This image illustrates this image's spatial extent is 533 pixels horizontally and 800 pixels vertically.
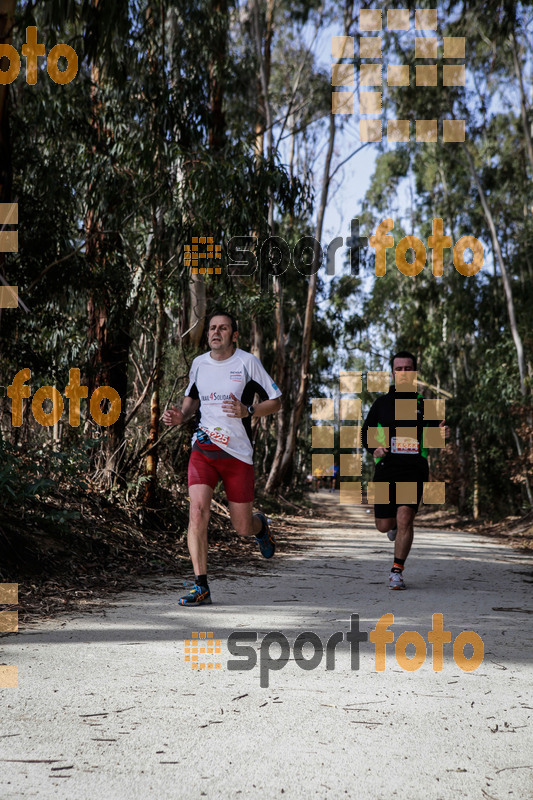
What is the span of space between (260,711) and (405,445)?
13.0 feet

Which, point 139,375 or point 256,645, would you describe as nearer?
point 256,645

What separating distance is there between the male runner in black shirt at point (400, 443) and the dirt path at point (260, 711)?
133cm

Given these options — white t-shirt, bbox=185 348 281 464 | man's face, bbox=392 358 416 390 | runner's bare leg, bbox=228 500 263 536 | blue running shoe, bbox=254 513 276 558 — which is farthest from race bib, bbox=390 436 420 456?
white t-shirt, bbox=185 348 281 464

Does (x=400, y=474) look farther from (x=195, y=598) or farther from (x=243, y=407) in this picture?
(x=195, y=598)

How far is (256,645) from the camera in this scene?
4.19m

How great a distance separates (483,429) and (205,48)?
11.6 metres

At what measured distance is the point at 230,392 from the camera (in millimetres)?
5539

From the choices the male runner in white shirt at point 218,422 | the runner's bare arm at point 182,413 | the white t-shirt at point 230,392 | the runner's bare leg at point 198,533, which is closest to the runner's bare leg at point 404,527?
the male runner in white shirt at point 218,422

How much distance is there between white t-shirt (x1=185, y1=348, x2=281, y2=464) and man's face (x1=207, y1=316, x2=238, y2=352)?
111mm

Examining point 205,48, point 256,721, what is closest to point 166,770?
point 256,721

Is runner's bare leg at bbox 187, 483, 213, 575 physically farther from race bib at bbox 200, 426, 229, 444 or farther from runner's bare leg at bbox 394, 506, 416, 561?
runner's bare leg at bbox 394, 506, 416, 561

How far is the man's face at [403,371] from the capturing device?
6672 mm

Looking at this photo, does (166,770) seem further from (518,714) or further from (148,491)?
(148,491)

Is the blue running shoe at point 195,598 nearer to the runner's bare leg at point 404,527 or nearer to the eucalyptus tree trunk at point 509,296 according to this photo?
the runner's bare leg at point 404,527
